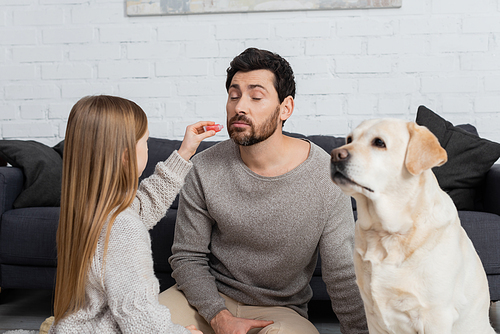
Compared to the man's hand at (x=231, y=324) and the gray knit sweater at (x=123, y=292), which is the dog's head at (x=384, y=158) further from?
the man's hand at (x=231, y=324)

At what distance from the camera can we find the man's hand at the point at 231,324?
1347 mm

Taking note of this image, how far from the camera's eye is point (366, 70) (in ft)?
9.21

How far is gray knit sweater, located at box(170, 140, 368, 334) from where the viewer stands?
1445 mm

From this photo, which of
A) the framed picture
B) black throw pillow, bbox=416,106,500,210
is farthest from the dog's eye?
the framed picture

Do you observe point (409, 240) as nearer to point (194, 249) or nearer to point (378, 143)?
point (378, 143)

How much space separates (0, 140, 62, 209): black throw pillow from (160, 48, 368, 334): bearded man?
3.39ft

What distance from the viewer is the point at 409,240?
0.95 metres

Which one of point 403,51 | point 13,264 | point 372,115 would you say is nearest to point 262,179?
point 13,264

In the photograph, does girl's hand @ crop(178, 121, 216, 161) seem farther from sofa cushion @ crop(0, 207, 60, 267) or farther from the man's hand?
sofa cushion @ crop(0, 207, 60, 267)

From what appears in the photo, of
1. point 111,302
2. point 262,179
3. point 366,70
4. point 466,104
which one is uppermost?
point 366,70

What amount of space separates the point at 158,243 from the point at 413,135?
4.50 ft

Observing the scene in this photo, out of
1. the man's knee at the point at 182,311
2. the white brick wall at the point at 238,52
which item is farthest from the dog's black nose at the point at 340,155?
the white brick wall at the point at 238,52

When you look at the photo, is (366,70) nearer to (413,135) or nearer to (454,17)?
(454,17)

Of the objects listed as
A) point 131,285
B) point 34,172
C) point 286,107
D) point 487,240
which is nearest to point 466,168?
point 487,240
